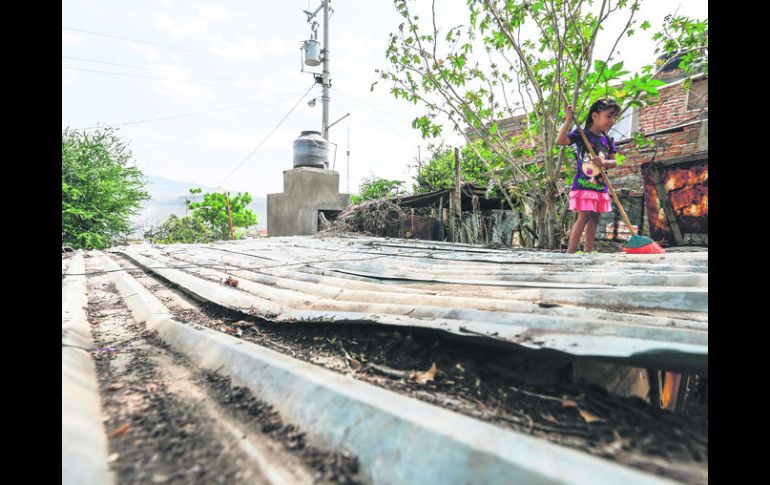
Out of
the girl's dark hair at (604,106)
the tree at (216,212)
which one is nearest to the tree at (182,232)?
the tree at (216,212)

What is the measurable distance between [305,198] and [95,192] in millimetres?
9697

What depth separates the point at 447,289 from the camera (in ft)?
5.70

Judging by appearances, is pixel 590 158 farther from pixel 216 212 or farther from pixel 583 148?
pixel 216 212

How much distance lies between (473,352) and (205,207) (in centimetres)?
1671

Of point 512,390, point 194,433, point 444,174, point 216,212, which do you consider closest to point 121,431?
point 194,433

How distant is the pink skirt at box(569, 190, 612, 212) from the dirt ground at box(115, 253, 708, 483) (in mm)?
2748

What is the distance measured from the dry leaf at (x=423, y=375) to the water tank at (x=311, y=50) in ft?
49.5

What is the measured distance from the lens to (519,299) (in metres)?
1.39

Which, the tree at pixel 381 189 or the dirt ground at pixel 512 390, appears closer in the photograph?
the dirt ground at pixel 512 390

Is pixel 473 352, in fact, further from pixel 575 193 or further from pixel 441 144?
pixel 441 144

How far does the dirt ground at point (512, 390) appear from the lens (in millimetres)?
625

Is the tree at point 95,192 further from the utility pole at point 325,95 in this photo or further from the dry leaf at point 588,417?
the dry leaf at point 588,417
